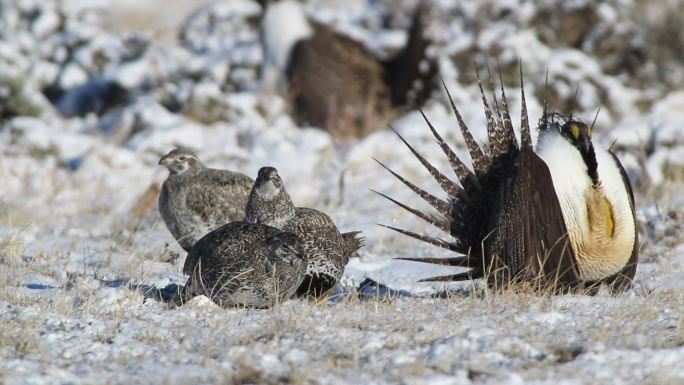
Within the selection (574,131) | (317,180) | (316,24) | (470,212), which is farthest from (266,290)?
(316,24)

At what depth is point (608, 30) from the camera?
496 inches

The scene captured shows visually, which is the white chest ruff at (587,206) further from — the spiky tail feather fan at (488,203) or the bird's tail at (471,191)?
the bird's tail at (471,191)

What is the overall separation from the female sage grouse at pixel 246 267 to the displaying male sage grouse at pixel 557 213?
0.46m

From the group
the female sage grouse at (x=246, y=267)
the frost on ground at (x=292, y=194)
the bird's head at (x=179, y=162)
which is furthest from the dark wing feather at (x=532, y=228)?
the bird's head at (x=179, y=162)

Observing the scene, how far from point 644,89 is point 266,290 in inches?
357

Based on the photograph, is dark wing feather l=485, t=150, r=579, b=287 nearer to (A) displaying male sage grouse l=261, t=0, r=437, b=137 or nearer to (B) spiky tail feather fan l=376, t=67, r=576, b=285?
(B) spiky tail feather fan l=376, t=67, r=576, b=285

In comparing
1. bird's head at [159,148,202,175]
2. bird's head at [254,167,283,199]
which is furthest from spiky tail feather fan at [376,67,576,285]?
bird's head at [159,148,202,175]

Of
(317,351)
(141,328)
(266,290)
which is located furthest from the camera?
(266,290)

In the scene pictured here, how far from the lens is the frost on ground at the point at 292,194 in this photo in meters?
2.78

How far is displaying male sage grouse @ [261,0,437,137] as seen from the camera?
10398mm

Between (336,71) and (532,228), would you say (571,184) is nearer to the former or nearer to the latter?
(532,228)

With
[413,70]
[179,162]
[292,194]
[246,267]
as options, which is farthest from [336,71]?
[246,267]

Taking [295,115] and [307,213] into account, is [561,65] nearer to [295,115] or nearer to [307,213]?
[295,115]

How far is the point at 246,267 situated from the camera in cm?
354
